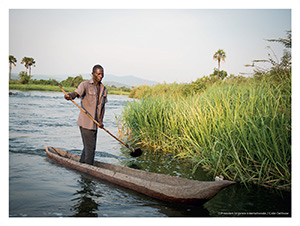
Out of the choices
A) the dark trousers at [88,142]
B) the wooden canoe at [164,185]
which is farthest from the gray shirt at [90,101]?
the wooden canoe at [164,185]

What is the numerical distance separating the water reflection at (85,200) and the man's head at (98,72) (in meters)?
1.51

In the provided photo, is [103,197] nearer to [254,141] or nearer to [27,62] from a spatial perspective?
[254,141]

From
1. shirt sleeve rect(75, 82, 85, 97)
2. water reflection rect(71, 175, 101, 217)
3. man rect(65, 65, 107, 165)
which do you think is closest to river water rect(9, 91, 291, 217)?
water reflection rect(71, 175, 101, 217)

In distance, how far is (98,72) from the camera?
3.69 metres

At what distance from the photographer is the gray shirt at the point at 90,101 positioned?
376 cm

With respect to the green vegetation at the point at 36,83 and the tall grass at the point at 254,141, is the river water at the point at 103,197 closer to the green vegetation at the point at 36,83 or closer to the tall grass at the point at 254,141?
the tall grass at the point at 254,141

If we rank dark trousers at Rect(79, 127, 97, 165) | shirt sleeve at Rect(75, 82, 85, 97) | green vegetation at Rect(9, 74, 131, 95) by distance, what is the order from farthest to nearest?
green vegetation at Rect(9, 74, 131, 95) → dark trousers at Rect(79, 127, 97, 165) → shirt sleeve at Rect(75, 82, 85, 97)

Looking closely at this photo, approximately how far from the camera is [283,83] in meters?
3.76

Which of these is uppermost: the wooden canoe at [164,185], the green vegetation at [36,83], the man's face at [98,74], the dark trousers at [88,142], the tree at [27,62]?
the green vegetation at [36,83]

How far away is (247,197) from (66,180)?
2.58 meters

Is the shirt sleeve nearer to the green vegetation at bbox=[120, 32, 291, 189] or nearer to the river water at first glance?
the river water

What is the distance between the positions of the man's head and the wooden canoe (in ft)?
4.35

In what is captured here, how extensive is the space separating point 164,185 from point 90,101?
5.53ft

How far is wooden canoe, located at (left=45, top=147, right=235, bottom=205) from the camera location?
2.62 meters
